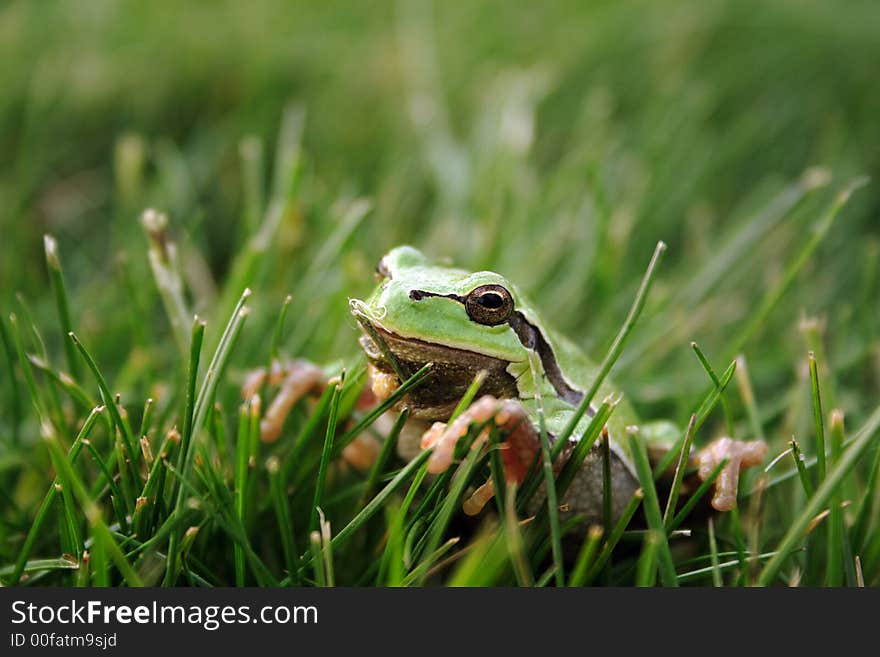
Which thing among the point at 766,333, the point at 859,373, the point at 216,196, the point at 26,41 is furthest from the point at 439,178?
the point at 26,41

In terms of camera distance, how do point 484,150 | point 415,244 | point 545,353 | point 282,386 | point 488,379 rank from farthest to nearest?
1. point 484,150
2. point 415,244
3. point 282,386
4. point 545,353
5. point 488,379

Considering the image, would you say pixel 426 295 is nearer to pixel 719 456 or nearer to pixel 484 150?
pixel 719 456

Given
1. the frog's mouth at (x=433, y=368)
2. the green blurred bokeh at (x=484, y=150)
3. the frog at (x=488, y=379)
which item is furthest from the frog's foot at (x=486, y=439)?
the green blurred bokeh at (x=484, y=150)

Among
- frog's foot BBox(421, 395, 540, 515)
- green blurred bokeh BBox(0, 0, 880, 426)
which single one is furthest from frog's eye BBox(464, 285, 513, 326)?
green blurred bokeh BBox(0, 0, 880, 426)

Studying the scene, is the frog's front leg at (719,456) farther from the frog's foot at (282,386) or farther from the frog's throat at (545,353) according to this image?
the frog's foot at (282,386)

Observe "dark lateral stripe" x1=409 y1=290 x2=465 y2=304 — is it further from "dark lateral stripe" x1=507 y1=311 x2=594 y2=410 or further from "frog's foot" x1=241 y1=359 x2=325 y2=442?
"frog's foot" x1=241 y1=359 x2=325 y2=442

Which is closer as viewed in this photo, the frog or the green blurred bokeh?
the frog

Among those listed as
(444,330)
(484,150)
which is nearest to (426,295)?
(444,330)
